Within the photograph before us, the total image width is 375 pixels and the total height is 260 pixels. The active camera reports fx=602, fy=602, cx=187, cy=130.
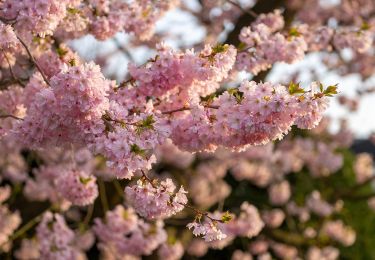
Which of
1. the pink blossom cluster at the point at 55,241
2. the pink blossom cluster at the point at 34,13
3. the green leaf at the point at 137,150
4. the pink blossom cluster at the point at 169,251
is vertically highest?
the pink blossom cluster at the point at 169,251

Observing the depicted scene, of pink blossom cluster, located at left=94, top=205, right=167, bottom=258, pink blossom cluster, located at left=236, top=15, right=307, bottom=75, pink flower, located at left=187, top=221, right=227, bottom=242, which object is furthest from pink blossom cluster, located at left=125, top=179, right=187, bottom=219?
pink blossom cluster, located at left=94, top=205, right=167, bottom=258

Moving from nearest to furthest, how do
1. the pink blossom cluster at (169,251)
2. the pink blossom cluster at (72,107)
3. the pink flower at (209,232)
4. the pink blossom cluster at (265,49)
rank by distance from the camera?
1. the pink blossom cluster at (72,107)
2. the pink flower at (209,232)
3. the pink blossom cluster at (265,49)
4. the pink blossom cluster at (169,251)

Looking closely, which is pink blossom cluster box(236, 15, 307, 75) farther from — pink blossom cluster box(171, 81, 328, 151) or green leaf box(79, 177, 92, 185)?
green leaf box(79, 177, 92, 185)

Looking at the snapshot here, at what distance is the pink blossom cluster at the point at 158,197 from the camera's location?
10.3ft

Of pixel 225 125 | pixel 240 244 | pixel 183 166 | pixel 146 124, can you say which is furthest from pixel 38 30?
pixel 240 244

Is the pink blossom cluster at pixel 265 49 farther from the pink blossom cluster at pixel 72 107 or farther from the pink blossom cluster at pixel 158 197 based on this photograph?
the pink blossom cluster at pixel 72 107

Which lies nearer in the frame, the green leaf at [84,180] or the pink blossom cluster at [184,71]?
the pink blossom cluster at [184,71]

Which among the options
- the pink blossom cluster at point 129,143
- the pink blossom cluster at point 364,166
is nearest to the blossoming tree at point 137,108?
the pink blossom cluster at point 129,143

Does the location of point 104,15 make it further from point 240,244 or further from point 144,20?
point 240,244

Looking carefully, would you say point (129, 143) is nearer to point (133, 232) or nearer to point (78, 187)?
point (78, 187)

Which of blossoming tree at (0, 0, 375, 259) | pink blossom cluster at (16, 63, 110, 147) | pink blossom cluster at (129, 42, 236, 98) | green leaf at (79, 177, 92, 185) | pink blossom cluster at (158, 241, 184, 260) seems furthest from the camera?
pink blossom cluster at (158, 241, 184, 260)

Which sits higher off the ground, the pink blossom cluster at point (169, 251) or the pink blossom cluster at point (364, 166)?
the pink blossom cluster at point (364, 166)

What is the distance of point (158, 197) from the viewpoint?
3.13m

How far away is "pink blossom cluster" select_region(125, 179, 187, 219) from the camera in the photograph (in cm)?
313
